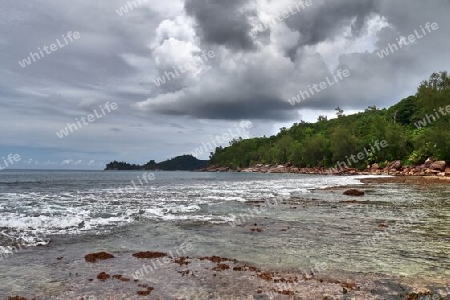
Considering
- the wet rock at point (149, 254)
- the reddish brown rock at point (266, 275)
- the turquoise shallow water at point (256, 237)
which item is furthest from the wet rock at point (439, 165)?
the wet rock at point (149, 254)

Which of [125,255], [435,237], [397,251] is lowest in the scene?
[435,237]

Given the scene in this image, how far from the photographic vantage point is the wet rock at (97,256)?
14.6 m

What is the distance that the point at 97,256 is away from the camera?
590 inches

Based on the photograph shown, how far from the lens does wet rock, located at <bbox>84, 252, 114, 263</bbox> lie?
575 inches

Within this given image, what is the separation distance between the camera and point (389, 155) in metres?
118

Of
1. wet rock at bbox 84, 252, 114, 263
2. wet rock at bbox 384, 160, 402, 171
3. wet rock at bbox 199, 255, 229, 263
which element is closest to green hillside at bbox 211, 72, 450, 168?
wet rock at bbox 384, 160, 402, 171

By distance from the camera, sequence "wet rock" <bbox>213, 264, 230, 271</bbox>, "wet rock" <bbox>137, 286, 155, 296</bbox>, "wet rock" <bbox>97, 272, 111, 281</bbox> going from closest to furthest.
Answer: "wet rock" <bbox>137, 286, 155, 296</bbox>, "wet rock" <bbox>97, 272, 111, 281</bbox>, "wet rock" <bbox>213, 264, 230, 271</bbox>

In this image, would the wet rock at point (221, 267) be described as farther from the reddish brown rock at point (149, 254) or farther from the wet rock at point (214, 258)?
the reddish brown rock at point (149, 254)

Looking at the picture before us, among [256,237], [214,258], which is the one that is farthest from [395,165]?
[214,258]

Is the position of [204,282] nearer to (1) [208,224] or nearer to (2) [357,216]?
(1) [208,224]

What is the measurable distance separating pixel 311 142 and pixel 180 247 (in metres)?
164

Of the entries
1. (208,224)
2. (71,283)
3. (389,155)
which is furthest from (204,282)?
(389,155)
